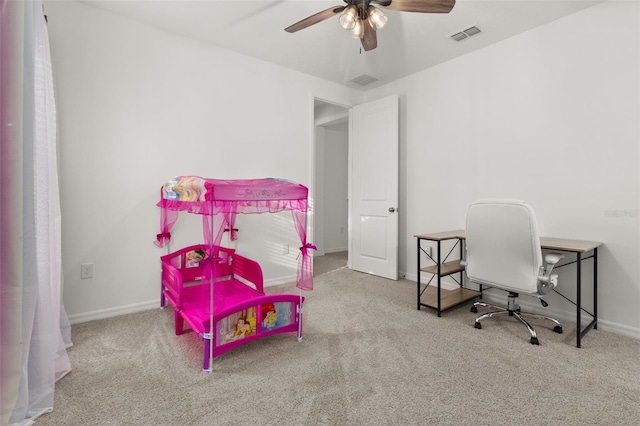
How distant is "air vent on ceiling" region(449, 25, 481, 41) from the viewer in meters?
2.94

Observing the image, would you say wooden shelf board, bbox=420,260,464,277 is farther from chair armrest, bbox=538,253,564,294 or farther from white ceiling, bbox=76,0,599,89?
white ceiling, bbox=76,0,599,89

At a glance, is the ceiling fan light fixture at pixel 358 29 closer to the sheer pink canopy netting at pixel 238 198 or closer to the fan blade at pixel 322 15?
the fan blade at pixel 322 15

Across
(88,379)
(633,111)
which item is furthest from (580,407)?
(88,379)

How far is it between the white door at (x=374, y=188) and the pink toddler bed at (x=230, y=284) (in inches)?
76.8

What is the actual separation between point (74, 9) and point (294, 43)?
186 centimetres

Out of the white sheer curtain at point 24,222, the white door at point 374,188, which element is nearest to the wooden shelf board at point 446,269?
the white door at point 374,188

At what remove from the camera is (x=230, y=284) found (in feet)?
9.40

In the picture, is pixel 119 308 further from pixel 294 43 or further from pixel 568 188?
pixel 568 188

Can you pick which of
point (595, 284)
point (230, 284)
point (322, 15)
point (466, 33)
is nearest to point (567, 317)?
point (595, 284)

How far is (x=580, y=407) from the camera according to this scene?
1.59 meters

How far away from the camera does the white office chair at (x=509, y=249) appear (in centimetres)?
220

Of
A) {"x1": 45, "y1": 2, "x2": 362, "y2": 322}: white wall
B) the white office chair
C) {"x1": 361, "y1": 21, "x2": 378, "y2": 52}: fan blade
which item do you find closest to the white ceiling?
{"x1": 45, "y1": 2, "x2": 362, "y2": 322}: white wall

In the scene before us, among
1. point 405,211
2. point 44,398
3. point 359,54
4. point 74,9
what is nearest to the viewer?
point 44,398

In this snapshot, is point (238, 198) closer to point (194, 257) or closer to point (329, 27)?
point (194, 257)
